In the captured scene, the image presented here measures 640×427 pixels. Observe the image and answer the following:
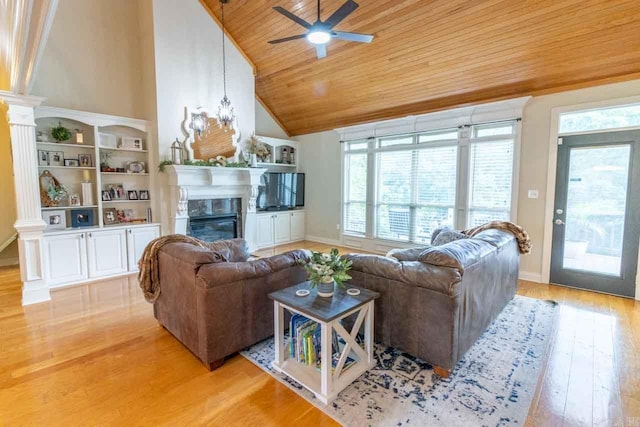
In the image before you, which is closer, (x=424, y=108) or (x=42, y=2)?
(x=42, y=2)

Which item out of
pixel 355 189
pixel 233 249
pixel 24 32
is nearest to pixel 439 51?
pixel 355 189

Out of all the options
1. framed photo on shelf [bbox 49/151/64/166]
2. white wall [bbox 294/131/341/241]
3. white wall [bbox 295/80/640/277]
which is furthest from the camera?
white wall [bbox 294/131/341/241]

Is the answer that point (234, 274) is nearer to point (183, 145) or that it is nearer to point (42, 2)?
point (42, 2)

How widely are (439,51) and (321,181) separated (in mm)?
3801

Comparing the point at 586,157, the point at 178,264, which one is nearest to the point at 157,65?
the point at 178,264

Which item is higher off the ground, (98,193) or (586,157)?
(586,157)

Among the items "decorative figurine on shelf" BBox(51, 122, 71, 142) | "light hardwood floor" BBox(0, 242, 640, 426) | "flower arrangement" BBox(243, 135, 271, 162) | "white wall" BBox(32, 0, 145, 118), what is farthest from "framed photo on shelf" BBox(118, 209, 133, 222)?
"flower arrangement" BBox(243, 135, 271, 162)

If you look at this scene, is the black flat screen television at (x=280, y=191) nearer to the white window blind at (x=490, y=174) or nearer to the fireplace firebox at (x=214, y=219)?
the fireplace firebox at (x=214, y=219)

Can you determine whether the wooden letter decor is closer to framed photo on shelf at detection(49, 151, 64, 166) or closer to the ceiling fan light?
framed photo on shelf at detection(49, 151, 64, 166)

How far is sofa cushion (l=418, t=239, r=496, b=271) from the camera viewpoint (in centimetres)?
221

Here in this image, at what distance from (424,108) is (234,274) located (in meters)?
4.64

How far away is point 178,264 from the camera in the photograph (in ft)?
8.38

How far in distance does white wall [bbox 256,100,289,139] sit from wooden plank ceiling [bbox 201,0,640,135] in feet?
3.11

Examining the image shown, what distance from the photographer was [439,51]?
4215mm
